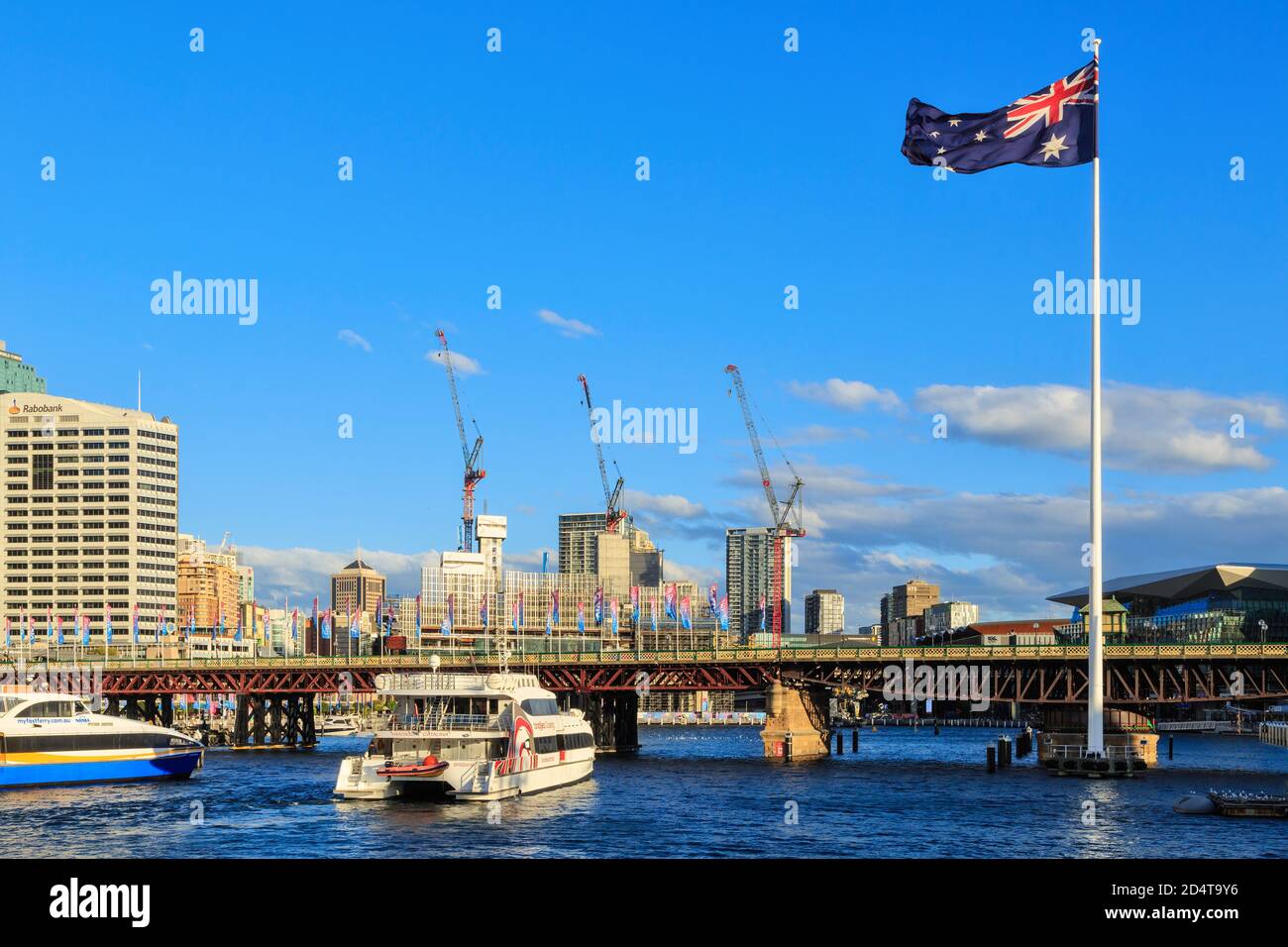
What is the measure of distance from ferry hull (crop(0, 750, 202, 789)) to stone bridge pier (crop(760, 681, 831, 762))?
69436mm

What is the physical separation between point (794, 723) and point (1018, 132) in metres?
99.7

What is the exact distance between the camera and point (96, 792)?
103m

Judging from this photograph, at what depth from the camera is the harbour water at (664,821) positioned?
7056cm

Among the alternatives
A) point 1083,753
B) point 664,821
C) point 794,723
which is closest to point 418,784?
point 664,821

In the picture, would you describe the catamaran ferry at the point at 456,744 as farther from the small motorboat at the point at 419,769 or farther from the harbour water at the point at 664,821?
the harbour water at the point at 664,821

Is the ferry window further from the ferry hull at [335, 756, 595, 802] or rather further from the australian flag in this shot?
the australian flag

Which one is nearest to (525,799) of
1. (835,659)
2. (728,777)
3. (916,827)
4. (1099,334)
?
(916,827)

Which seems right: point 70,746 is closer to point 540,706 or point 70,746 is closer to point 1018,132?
point 540,706

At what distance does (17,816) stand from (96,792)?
1759cm

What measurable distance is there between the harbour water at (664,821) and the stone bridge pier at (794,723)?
125ft
